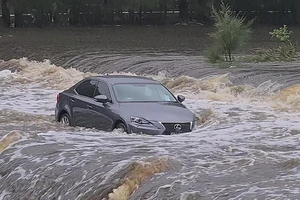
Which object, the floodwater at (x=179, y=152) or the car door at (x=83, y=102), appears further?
the car door at (x=83, y=102)

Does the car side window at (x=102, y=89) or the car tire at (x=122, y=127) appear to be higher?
the car side window at (x=102, y=89)

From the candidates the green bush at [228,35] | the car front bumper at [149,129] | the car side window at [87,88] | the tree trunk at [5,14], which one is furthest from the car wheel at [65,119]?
the tree trunk at [5,14]

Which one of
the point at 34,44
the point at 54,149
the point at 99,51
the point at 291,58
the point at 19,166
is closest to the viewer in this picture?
the point at 19,166

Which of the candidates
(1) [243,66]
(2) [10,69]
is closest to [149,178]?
(1) [243,66]

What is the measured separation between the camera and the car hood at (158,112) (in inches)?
607

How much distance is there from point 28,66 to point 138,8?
30.6 metres

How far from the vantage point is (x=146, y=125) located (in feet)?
50.0

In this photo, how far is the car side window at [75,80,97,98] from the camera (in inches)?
678

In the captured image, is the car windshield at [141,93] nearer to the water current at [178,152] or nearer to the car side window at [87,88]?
the car side window at [87,88]

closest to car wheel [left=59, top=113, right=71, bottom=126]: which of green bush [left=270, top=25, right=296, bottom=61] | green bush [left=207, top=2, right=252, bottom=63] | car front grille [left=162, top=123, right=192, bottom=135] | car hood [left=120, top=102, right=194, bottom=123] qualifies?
car hood [left=120, top=102, right=194, bottom=123]

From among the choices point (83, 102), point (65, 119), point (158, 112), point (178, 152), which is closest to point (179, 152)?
point (178, 152)

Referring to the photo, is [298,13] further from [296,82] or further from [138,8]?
[296,82]

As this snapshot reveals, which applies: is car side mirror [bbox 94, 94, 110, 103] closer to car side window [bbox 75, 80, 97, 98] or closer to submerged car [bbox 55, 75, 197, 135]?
submerged car [bbox 55, 75, 197, 135]

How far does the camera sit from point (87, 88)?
57.3ft
